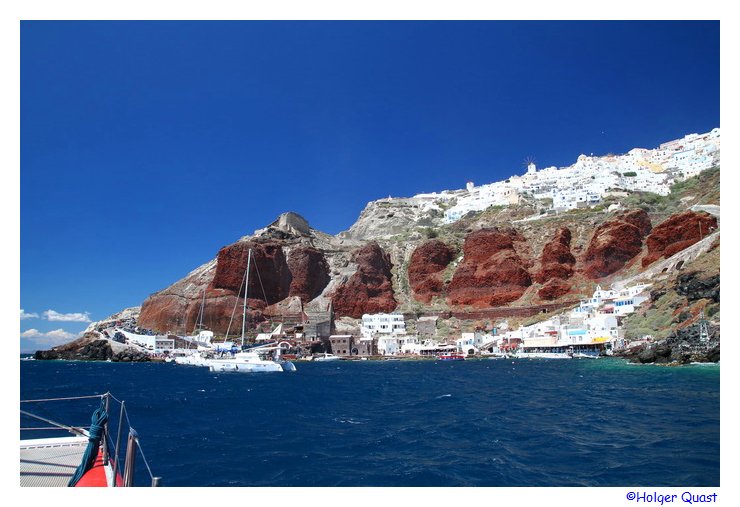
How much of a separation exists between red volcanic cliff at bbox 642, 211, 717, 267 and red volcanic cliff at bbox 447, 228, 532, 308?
20921 millimetres

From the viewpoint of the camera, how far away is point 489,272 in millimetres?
93750

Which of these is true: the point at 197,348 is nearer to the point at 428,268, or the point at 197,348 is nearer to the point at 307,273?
the point at 307,273

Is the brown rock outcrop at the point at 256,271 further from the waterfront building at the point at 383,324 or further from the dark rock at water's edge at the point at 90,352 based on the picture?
the dark rock at water's edge at the point at 90,352

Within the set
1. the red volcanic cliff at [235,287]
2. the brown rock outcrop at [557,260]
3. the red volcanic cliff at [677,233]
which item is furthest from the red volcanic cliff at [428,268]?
the red volcanic cliff at [677,233]

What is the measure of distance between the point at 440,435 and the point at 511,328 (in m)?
69.1

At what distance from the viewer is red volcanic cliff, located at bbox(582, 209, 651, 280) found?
3310 inches

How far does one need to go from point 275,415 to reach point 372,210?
151 metres

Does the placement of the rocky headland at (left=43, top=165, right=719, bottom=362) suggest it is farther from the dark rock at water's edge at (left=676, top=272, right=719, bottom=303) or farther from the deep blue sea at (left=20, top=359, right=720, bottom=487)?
the deep blue sea at (left=20, top=359, right=720, bottom=487)

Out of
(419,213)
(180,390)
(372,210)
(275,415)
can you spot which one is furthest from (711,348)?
(372,210)

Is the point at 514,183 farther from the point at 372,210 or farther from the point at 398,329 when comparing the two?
the point at 398,329

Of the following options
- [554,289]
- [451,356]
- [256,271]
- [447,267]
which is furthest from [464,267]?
[256,271]

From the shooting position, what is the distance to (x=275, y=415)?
2255 centimetres

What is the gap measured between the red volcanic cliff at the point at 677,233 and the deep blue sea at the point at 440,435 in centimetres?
5143

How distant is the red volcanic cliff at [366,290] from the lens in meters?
101
